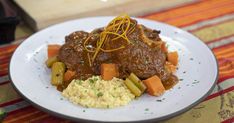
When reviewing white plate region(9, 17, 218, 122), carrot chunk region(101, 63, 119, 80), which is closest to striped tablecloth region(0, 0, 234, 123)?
white plate region(9, 17, 218, 122)

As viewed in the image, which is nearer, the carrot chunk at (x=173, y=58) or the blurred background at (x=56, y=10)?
the carrot chunk at (x=173, y=58)

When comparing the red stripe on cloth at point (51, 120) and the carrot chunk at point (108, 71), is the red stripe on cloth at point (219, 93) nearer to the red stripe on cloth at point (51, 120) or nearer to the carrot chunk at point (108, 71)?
the carrot chunk at point (108, 71)

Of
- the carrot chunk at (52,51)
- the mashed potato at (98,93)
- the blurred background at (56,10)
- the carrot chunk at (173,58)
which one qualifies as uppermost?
the blurred background at (56,10)

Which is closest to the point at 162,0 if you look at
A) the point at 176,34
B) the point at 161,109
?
the point at 176,34

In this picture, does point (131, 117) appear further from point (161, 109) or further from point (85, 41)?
point (85, 41)

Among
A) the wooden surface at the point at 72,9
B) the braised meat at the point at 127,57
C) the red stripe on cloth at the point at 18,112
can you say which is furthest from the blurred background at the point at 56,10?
the red stripe on cloth at the point at 18,112

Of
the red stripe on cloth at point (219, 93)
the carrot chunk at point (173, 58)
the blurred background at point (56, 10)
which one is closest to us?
the red stripe on cloth at point (219, 93)

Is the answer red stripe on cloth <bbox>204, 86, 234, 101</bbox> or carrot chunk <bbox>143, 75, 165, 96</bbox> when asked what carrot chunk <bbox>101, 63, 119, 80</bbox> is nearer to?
carrot chunk <bbox>143, 75, 165, 96</bbox>
